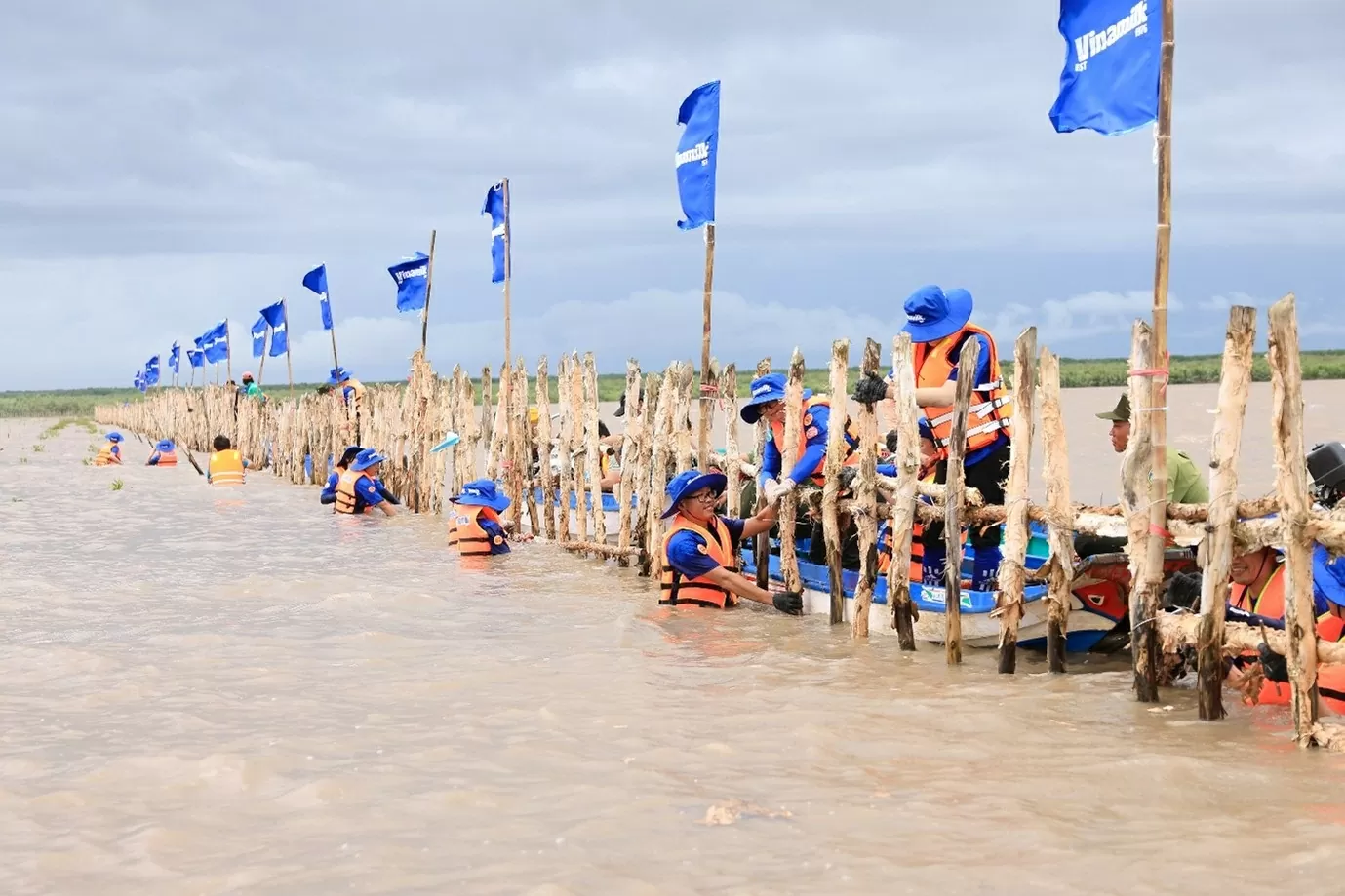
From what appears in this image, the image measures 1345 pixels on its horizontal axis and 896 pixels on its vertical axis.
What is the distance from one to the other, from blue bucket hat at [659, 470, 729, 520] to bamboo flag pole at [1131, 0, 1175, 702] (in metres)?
3.39

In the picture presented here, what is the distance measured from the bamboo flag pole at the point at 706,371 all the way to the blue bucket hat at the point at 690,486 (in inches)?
58.7

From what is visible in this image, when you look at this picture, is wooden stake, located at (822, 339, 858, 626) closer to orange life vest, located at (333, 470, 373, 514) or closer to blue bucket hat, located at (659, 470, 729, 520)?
blue bucket hat, located at (659, 470, 729, 520)

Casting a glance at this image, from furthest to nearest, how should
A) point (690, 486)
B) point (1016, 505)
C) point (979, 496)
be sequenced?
point (690, 486)
point (979, 496)
point (1016, 505)

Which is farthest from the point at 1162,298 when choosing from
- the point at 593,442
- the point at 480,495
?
the point at 480,495

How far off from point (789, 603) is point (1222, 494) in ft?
13.4

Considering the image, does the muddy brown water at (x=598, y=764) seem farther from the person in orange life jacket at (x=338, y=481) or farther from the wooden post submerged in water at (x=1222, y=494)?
the person in orange life jacket at (x=338, y=481)

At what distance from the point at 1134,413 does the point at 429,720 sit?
3.70 meters

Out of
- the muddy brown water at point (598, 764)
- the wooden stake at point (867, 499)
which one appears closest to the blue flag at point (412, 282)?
the muddy brown water at point (598, 764)

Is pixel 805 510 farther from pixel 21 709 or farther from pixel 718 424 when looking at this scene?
pixel 718 424

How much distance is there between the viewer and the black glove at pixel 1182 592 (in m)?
6.54

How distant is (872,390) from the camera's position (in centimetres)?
785

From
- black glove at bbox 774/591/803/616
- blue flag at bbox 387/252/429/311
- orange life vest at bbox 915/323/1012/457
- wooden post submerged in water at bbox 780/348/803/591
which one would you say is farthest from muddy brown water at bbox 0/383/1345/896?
blue flag at bbox 387/252/429/311

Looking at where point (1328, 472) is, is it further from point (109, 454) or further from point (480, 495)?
point (109, 454)

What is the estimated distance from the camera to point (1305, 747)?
5395 mm
